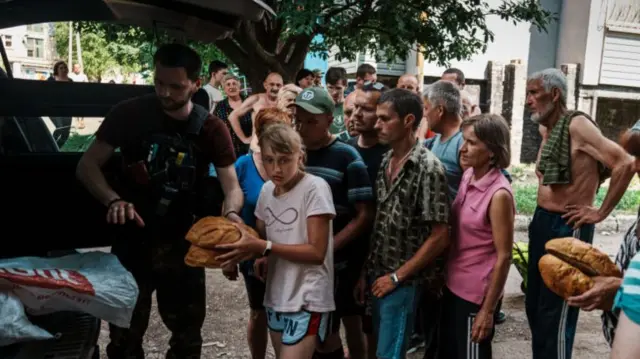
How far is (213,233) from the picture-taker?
2281 mm

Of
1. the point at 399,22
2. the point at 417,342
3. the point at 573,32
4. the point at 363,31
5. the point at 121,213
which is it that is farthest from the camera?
the point at 573,32

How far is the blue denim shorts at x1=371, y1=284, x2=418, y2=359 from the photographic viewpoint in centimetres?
267

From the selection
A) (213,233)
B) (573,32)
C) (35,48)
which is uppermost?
(35,48)

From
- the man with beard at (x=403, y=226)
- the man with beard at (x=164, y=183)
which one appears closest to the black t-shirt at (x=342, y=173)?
the man with beard at (x=403, y=226)

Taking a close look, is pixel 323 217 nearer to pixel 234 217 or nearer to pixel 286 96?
pixel 234 217

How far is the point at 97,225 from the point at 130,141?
736mm

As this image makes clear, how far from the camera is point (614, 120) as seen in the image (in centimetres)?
1720

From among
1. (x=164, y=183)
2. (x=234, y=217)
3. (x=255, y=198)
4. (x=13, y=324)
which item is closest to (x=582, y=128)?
(x=255, y=198)

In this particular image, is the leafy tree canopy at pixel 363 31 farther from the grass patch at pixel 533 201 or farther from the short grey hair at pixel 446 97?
the short grey hair at pixel 446 97

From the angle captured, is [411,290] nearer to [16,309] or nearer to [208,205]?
[208,205]

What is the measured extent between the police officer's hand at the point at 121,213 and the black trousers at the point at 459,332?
1646 millimetres

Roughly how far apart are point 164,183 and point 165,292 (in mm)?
612

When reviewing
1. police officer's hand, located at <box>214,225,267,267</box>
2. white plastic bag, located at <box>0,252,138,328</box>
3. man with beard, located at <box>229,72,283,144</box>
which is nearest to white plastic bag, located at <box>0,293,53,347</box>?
white plastic bag, located at <box>0,252,138,328</box>

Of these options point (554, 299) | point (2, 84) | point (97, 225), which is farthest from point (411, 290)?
point (2, 84)
